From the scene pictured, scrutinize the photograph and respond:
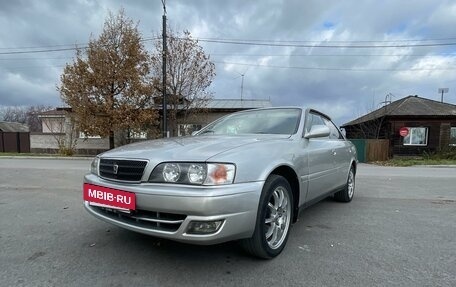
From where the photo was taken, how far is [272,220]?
3.11 m

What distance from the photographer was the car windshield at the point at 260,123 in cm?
392

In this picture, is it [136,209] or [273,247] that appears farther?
[273,247]

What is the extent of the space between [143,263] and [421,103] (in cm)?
2832

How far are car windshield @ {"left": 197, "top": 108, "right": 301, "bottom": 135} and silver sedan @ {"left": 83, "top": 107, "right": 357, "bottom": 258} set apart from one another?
0.61ft

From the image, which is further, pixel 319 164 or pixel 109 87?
pixel 109 87

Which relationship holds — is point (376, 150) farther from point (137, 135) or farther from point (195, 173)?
point (195, 173)

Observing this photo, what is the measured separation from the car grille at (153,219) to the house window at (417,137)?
2515 centimetres

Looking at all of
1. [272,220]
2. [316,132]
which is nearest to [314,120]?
[316,132]

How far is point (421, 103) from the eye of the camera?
25562 mm

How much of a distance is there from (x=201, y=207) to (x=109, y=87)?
17.9 metres

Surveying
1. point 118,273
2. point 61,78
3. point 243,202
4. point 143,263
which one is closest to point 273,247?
point 243,202

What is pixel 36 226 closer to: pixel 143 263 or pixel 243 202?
pixel 143 263

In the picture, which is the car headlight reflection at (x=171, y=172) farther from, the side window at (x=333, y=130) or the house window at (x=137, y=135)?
the house window at (x=137, y=135)

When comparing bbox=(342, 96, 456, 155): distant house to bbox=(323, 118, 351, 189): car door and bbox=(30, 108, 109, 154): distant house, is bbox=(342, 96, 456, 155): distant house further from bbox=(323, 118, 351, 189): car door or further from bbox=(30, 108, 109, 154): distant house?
bbox=(30, 108, 109, 154): distant house
